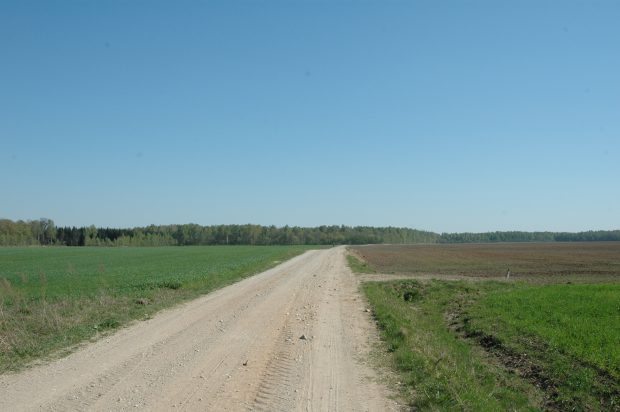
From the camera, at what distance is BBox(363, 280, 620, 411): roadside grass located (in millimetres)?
9164

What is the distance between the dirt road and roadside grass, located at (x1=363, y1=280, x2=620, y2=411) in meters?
1.01

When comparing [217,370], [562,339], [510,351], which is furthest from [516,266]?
[217,370]

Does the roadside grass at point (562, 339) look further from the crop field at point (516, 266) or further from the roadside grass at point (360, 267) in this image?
the roadside grass at point (360, 267)

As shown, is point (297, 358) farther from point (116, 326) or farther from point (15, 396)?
point (116, 326)

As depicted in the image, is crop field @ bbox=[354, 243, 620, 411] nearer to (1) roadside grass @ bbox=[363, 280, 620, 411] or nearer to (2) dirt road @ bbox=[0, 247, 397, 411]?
(1) roadside grass @ bbox=[363, 280, 620, 411]

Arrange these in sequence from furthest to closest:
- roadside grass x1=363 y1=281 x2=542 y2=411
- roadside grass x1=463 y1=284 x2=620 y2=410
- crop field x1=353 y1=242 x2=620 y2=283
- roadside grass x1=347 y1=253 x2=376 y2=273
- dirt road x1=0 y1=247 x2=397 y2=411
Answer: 1. roadside grass x1=347 y1=253 x2=376 y2=273
2. crop field x1=353 y1=242 x2=620 y2=283
3. roadside grass x1=463 y1=284 x2=620 y2=410
4. roadside grass x1=363 y1=281 x2=542 y2=411
5. dirt road x1=0 y1=247 x2=397 y2=411

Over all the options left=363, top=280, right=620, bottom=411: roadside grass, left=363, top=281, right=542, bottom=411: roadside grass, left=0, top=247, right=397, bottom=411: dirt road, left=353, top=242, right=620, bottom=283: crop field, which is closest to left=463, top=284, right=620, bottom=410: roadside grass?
left=363, top=280, right=620, bottom=411: roadside grass

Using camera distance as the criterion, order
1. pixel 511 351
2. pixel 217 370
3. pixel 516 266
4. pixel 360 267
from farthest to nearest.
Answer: pixel 516 266 < pixel 360 267 < pixel 511 351 < pixel 217 370

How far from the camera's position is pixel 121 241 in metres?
178

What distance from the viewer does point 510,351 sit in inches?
518

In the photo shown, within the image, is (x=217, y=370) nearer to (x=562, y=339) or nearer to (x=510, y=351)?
(x=510, y=351)

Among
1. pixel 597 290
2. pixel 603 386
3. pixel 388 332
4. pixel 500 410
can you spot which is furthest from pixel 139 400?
pixel 597 290

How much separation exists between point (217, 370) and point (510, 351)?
797 cm

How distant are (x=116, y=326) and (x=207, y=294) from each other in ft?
31.6
